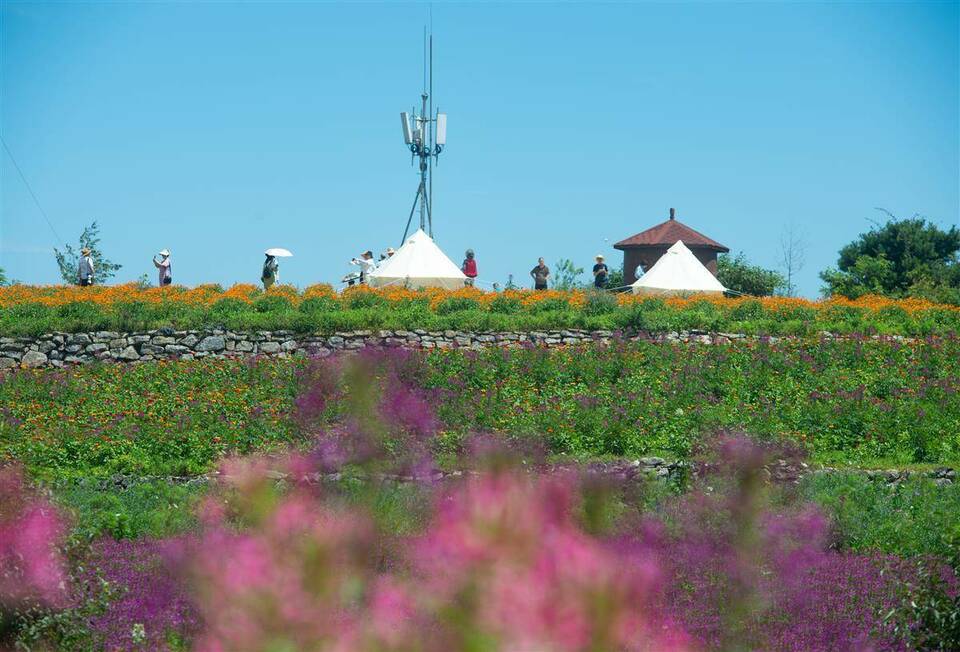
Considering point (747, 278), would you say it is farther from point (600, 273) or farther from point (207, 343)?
point (207, 343)

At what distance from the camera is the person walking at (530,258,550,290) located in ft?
80.4

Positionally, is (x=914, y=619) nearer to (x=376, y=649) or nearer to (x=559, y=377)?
(x=376, y=649)

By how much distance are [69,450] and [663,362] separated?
8.23 metres

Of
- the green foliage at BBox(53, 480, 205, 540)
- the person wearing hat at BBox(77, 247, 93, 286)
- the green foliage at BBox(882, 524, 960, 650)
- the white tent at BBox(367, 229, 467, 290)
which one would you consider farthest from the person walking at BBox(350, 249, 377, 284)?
the green foliage at BBox(882, 524, 960, 650)

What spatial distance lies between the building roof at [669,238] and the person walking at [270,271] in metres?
18.0

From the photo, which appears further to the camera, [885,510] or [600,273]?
[600,273]

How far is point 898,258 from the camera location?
128 feet

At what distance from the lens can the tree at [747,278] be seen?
38156mm

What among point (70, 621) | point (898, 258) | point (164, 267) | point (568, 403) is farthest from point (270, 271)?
point (898, 258)

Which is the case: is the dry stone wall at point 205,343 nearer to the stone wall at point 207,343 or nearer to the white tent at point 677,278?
the stone wall at point 207,343

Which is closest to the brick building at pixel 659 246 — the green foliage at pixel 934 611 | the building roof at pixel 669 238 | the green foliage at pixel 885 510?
the building roof at pixel 669 238

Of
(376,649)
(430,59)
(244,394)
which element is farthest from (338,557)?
(430,59)

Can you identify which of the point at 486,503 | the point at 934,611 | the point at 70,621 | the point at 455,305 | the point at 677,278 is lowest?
the point at 70,621

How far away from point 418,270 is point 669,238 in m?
17.1
